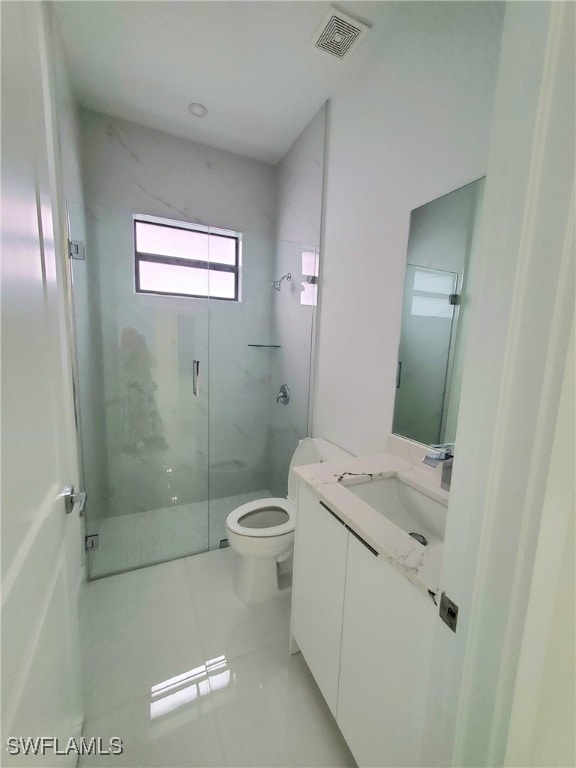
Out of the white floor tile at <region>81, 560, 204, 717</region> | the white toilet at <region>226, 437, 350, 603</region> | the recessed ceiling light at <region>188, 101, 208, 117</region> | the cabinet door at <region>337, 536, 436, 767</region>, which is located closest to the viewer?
the cabinet door at <region>337, 536, 436, 767</region>

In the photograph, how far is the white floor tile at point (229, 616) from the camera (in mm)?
1411

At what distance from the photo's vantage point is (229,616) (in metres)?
1.55

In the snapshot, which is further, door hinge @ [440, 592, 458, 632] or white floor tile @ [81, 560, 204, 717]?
white floor tile @ [81, 560, 204, 717]

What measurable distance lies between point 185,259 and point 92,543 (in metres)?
2.19

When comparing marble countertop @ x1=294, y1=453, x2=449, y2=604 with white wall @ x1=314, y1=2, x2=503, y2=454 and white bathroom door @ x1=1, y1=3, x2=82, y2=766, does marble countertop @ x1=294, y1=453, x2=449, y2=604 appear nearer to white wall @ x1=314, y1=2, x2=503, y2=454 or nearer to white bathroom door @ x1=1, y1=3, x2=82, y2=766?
white wall @ x1=314, y1=2, x2=503, y2=454

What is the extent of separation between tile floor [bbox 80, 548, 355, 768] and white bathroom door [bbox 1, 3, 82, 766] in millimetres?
367

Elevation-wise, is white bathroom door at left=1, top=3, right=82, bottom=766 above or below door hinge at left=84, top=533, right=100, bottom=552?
above

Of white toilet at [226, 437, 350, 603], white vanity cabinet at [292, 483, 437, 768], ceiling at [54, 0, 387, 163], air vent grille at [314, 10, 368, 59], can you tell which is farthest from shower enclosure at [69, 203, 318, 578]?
white vanity cabinet at [292, 483, 437, 768]

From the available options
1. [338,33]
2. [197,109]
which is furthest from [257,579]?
[197,109]

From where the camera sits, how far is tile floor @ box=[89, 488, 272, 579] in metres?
1.91

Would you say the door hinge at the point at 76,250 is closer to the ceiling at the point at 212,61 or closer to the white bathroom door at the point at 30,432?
the ceiling at the point at 212,61

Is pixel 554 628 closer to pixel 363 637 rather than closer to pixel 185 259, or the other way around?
pixel 363 637

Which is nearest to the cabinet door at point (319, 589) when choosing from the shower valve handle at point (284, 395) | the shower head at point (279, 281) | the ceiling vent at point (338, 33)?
the shower valve handle at point (284, 395)

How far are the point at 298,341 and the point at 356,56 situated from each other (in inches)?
62.5
